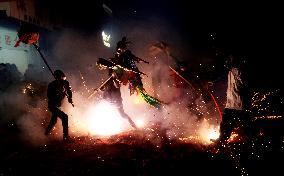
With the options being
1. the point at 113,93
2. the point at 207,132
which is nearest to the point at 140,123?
the point at 113,93

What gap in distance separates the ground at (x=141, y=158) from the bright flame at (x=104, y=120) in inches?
68.0

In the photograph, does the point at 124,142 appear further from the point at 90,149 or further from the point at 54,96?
the point at 54,96

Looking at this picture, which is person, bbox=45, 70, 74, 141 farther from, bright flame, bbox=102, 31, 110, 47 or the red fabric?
bright flame, bbox=102, 31, 110, 47

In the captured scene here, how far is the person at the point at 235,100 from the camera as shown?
6.56m

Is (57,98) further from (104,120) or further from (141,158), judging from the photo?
(141,158)

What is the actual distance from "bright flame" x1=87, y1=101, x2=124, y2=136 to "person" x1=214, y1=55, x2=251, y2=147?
4.12m

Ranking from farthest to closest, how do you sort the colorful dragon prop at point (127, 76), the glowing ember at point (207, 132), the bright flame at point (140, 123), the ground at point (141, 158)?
the bright flame at point (140, 123) < the colorful dragon prop at point (127, 76) < the glowing ember at point (207, 132) < the ground at point (141, 158)

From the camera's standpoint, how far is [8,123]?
10.4 metres

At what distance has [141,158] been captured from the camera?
257 inches

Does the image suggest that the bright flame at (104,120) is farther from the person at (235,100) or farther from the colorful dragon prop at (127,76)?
the person at (235,100)

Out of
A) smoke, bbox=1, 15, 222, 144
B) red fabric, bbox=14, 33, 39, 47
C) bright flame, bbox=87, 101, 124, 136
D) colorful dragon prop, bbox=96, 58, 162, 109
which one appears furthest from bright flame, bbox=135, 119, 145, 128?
red fabric, bbox=14, 33, 39, 47

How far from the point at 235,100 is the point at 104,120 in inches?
230

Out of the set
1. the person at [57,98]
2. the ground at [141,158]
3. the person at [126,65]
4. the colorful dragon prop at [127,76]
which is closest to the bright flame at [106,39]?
the person at [126,65]

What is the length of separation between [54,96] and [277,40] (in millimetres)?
6121
